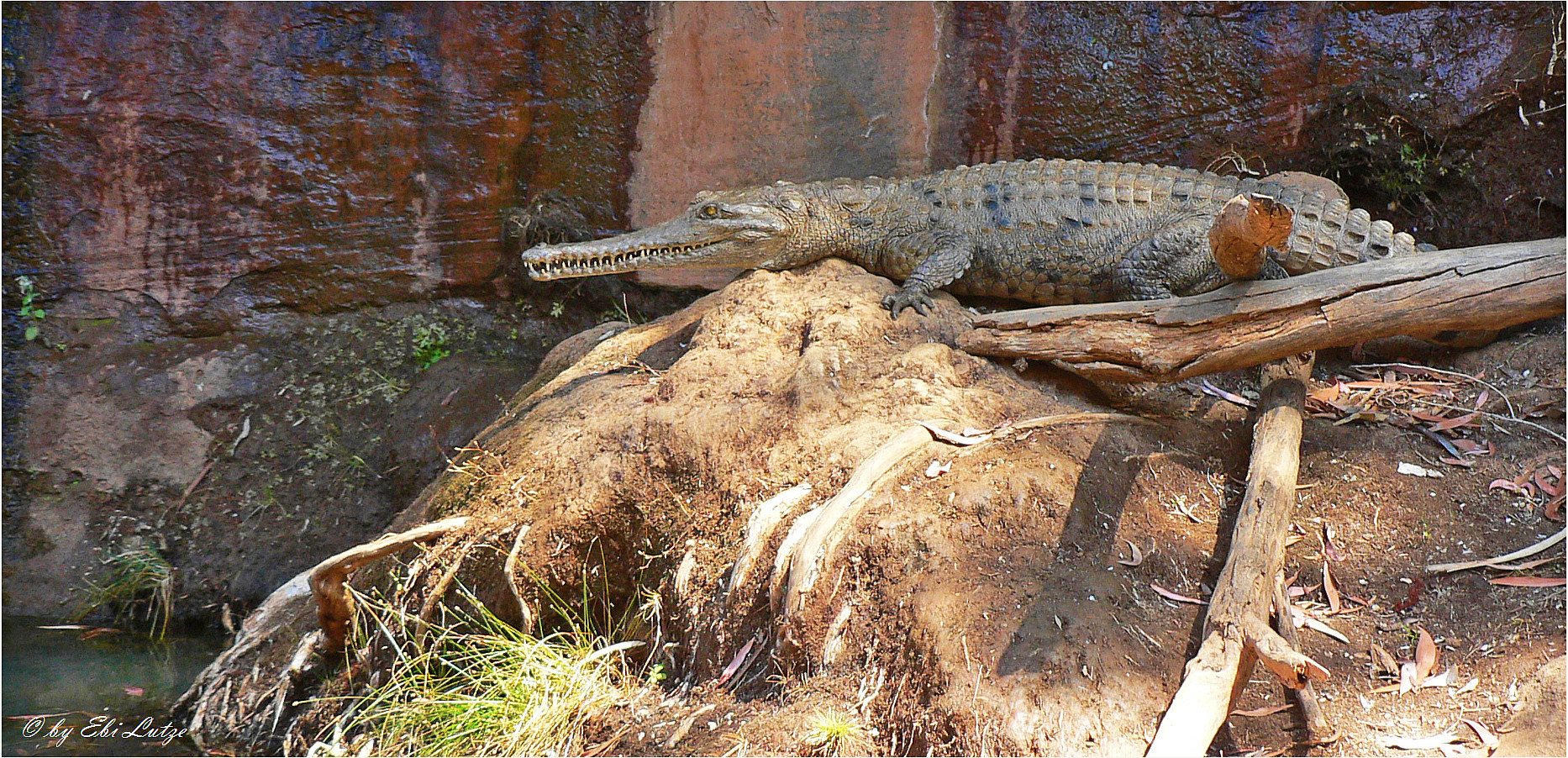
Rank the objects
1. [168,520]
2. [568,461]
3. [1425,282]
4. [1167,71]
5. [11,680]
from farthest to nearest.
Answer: [168,520] → [1167,71] → [11,680] → [568,461] → [1425,282]

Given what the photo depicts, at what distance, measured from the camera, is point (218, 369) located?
5383mm

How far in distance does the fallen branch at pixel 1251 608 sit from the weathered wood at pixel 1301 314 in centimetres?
27

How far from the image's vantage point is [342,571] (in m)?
3.63

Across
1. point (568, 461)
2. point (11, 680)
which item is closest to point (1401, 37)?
point (568, 461)

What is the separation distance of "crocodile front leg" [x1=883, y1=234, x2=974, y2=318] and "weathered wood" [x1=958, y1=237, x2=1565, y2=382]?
57 centimetres

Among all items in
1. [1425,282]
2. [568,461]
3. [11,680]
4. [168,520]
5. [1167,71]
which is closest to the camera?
[1425,282]

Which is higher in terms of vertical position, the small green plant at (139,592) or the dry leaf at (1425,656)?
the dry leaf at (1425,656)

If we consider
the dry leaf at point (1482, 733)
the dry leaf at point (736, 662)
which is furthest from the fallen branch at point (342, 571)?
the dry leaf at point (1482, 733)

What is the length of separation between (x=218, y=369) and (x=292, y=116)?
1512 mm

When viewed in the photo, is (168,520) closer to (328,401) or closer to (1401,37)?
(328,401)

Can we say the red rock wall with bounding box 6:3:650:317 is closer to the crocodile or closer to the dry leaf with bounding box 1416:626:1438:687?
the crocodile

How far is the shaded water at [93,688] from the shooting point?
3824 mm

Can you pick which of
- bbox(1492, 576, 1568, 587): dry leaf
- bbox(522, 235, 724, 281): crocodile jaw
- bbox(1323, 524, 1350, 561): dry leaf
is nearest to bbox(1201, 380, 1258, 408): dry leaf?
bbox(1323, 524, 1350, 561): dry leaf

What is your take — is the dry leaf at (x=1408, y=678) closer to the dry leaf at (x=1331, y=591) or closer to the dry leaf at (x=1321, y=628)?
the dry leaf at (x=1321, y=628)
